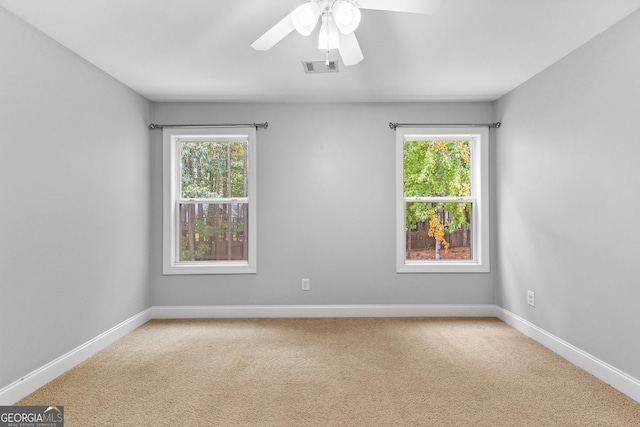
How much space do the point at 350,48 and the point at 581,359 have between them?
9.10 feet

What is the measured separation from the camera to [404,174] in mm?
4348

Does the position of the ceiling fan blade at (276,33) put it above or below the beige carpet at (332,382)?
above

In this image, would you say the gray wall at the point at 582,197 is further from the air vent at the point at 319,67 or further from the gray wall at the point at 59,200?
the gray wall at the point at 59,200

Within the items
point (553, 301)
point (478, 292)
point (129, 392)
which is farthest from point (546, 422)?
point (129, 392)

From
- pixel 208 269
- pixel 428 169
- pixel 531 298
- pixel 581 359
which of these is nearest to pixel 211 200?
pixel 208 269

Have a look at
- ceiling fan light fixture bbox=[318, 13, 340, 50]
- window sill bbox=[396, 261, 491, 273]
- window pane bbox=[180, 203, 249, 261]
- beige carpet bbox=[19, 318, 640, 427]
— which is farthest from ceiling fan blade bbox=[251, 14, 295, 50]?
window sill bbox=[396, 261, 491, 273]

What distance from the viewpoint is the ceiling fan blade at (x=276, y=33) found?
194 cm

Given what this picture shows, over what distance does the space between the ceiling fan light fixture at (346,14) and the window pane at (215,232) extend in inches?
112

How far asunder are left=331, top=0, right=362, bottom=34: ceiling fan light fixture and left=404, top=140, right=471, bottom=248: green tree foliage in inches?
107

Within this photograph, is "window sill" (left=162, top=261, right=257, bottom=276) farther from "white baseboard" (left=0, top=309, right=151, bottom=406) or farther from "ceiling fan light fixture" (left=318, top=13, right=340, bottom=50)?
"ceiling fan light fixture" (left=318, top=13, right=340, bottom=50)

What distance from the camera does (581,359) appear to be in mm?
2848

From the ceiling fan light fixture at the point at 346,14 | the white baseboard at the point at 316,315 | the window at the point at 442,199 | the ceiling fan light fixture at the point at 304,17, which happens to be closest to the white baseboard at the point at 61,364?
the white baseboard at the point at 316,315

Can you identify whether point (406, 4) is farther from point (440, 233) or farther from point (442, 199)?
point (440, 233)

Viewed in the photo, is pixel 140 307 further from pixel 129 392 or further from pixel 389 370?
pixel 389 370
